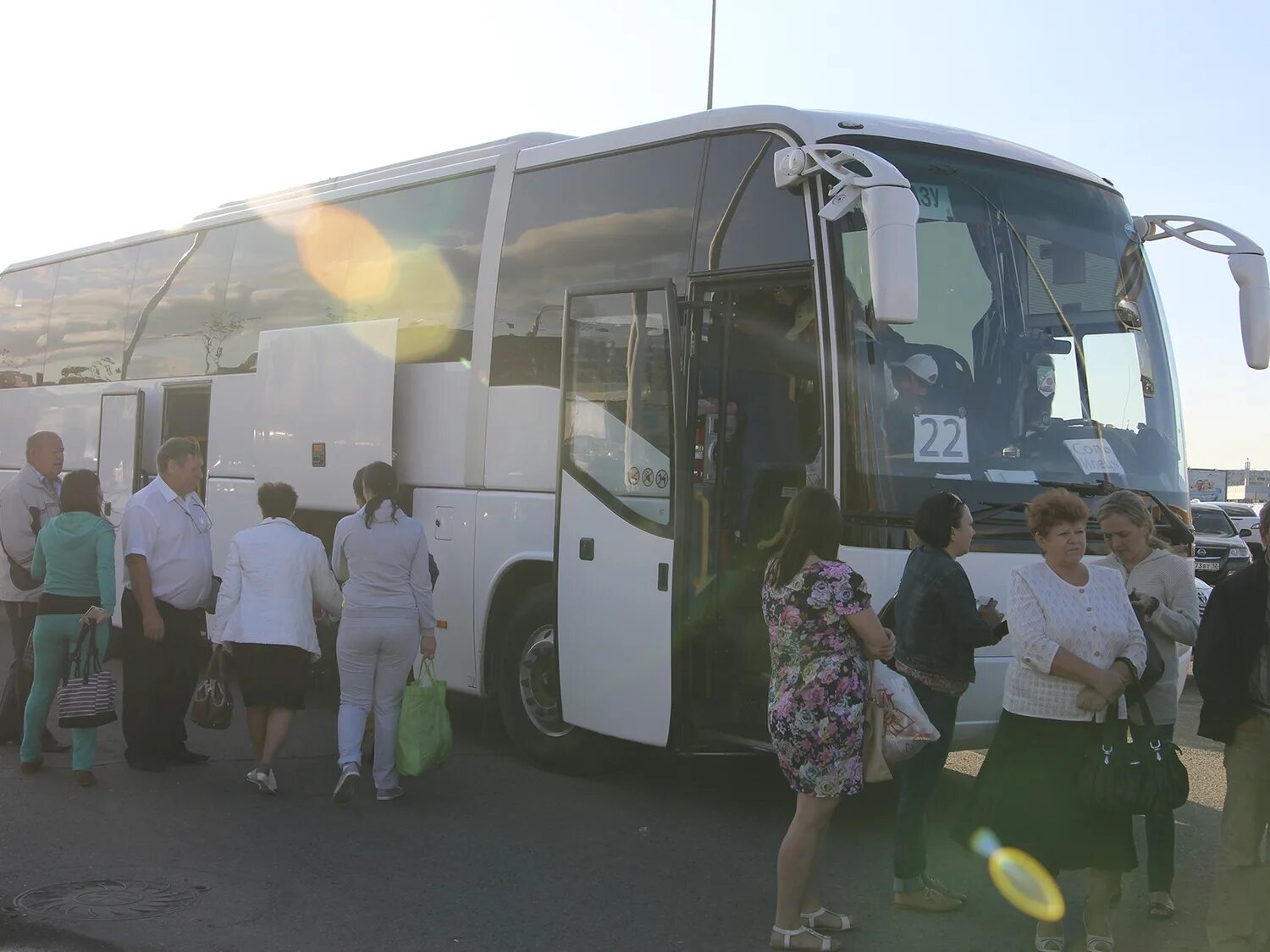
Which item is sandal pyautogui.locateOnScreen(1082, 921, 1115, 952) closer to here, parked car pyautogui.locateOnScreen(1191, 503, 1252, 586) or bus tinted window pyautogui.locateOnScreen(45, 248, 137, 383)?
bus tinted window pyautogui.locateOnScreen(45, 248, 137, 383)

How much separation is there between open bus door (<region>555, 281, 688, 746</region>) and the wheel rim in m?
0.39

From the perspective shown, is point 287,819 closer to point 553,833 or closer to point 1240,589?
point 553,833

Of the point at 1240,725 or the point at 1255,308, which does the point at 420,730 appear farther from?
the point at 1255,308

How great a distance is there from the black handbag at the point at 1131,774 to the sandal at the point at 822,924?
1084 mm

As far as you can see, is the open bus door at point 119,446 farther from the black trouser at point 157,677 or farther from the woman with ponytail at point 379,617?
the woman with ponytail at point 379,617

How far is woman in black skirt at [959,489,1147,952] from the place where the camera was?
520cm

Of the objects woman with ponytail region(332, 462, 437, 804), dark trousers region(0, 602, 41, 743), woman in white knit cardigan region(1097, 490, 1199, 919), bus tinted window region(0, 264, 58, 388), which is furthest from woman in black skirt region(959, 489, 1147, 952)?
bus tinted window region(0, 264, 58, 388)

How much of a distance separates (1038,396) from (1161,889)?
8.48 feet

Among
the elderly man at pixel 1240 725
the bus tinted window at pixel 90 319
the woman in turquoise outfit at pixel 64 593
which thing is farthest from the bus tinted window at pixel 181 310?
the elderly man at pixel 1240 725

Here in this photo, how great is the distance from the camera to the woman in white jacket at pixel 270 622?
779 cm

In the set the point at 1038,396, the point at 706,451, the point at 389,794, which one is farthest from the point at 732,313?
the point at 389,794

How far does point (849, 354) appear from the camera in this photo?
277 inches

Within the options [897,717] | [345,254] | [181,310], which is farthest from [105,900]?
[181,310]

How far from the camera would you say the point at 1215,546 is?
2097 cm
